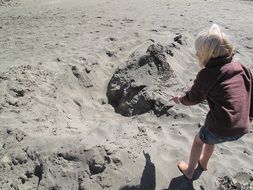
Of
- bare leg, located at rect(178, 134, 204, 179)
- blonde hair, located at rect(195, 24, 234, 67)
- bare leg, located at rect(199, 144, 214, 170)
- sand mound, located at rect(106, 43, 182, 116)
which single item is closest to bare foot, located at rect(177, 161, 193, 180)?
bare leg, located at rect(178, 134, 204, 179)

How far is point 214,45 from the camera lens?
8.76 feet

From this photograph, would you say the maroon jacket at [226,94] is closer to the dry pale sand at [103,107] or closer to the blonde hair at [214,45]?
the blonde hair at [214,45]

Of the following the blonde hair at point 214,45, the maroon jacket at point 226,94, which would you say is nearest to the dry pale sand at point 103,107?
the maroon jacket at point 226,94

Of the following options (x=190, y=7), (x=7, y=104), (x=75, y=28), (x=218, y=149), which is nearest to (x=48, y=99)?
(x=7, y=104)

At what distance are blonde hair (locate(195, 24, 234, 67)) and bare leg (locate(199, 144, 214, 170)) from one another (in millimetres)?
913

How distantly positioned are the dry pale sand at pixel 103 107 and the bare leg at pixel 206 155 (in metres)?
0.11

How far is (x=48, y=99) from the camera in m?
4.57

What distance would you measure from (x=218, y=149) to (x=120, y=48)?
3.32 metres

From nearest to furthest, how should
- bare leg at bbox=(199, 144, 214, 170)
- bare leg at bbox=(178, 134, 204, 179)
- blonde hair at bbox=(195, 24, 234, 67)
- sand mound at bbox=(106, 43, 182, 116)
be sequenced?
blonde hair at bbox=(195, 24, 234, 67)
bare leg at bbox=(178, 134, 204, 179)
bare leg at bbox=(199, 144, 214, 170)
sand mound at bbox=(106, 43, 182, 116)

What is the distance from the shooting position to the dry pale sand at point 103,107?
3.26 m

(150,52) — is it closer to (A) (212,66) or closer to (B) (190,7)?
(A) (212,66)

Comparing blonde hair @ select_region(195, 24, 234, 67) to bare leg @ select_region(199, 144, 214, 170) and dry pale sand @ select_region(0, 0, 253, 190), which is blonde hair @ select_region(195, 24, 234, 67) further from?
→ dry pale sand @ select_region(0, 0, 253, 190)

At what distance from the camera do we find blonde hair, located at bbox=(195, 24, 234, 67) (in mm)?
2664

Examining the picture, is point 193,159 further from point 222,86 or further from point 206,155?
point 222,86
